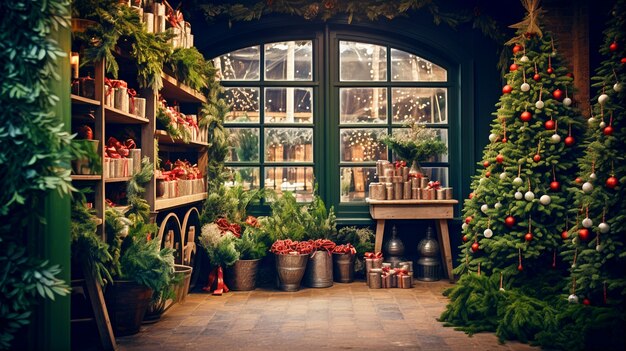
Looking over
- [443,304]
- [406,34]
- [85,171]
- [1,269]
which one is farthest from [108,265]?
[406,34]

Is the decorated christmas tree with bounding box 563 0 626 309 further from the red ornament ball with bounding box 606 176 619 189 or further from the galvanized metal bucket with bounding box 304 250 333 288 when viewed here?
the galvanized metal bucket with bounding box 304 250 333 288

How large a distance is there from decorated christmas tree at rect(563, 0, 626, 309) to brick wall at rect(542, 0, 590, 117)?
1764 millimetres

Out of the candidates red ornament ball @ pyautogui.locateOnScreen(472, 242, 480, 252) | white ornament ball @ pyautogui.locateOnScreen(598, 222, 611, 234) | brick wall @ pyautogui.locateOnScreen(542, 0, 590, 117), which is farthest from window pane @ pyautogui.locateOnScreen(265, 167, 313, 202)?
white ornament ball @ pyautogui.locateOnScreen(598, 222, 611, 234)

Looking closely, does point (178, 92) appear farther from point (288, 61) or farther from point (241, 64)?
point (288, 61)

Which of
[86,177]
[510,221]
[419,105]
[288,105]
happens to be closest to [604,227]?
[510,221]

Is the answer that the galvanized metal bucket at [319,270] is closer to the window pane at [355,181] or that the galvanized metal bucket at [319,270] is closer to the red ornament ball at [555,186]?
the window pane at [355,181]

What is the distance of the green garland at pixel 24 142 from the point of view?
319cm

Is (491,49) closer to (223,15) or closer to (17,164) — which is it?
(223,15)

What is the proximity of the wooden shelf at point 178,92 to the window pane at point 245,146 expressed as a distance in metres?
0.74

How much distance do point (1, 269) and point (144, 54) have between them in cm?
215

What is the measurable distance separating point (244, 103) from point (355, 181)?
1.56 m

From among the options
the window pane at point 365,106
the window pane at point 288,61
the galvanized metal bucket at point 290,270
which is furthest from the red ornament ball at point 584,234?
the window pane at point 288,61

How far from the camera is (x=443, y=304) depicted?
238 inches

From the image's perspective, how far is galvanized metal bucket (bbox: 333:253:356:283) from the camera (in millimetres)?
7109
